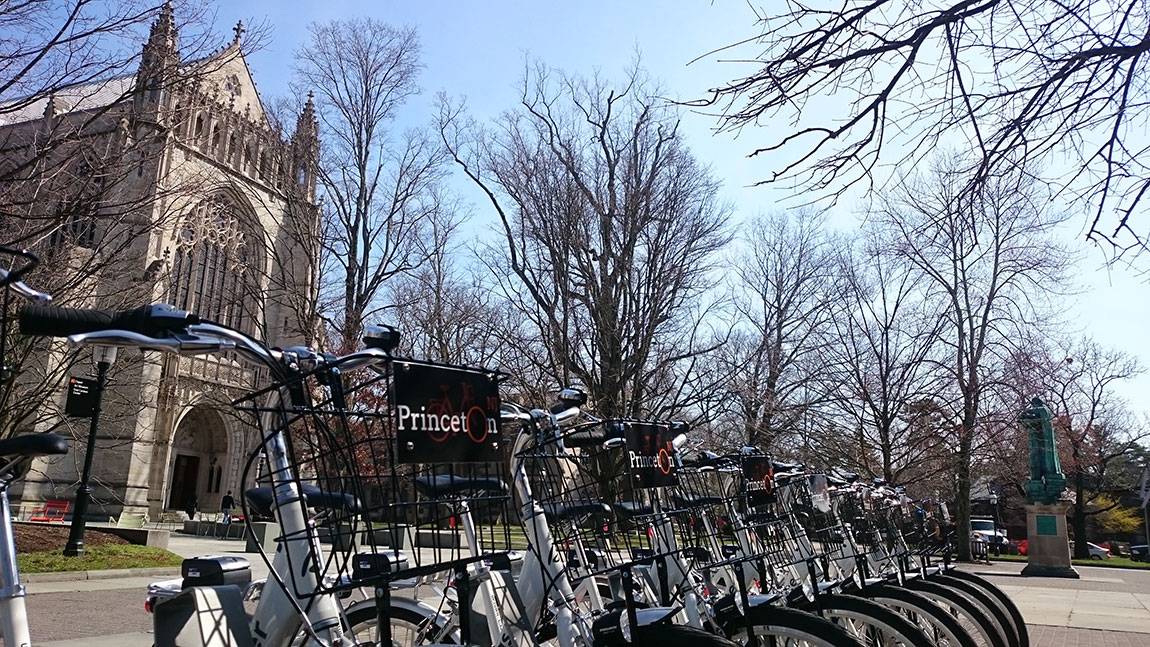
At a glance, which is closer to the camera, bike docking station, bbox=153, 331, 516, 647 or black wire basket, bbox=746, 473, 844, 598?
bike docking station, bbox=153, 331, 516, 647

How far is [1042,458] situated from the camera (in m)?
20.9

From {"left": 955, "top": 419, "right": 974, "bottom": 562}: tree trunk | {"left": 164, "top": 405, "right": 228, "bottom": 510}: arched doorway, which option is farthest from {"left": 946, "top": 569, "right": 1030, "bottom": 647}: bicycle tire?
{"left": 164, "top": 405, "right": 228, "bottom": 510}: arched doorway

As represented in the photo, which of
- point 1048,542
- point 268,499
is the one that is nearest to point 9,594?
point 268,499

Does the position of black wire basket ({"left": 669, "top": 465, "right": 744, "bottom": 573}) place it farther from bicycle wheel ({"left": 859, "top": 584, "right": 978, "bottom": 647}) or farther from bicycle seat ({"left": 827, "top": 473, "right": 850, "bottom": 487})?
bicycle seat ({"left": 827, "top": 473, "right": 850, "bottom": 487})

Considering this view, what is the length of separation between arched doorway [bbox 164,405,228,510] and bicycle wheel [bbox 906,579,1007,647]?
36.1m

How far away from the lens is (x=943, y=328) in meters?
23.2

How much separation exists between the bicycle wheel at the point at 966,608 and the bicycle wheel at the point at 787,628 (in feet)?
7.81

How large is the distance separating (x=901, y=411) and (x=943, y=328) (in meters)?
2.95

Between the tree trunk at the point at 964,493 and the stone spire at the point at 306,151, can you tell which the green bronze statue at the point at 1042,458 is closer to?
the tree trunk at the point at 964,493

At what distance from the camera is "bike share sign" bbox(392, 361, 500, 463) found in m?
2.41

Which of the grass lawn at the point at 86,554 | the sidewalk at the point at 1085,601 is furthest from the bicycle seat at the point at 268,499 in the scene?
the grass lawn at the point at 86,554

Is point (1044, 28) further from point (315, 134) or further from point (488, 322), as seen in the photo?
point (315, 134)

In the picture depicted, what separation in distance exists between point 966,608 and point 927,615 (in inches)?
45.5

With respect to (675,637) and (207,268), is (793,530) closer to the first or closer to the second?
(675,637)
